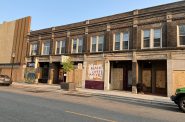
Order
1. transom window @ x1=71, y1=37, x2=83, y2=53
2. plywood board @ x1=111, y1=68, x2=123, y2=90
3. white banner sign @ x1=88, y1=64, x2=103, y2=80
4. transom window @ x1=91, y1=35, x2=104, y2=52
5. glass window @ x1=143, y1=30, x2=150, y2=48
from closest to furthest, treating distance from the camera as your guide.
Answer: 1. glass window @ x1=143, y1=30, x2=150, y2=48
2. plywood board @ x1=111, y1=68, x2=123, y2=90
3. white banner sign @ x1=88, y1=64, x2=103, y2=80
4. transom window @ x1=91, y1=35, x2=104, y2=52
5. transom window @ x1=71, y1=37, x2=83, y2=53

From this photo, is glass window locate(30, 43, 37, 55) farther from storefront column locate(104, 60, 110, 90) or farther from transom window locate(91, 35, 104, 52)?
storefront column locate(104, 60, 110, 90)

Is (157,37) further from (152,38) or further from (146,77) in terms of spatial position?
(146,77)

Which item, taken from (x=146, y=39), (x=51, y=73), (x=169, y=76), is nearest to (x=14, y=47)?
(x=51, y=73)

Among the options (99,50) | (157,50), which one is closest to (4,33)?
(99,50)

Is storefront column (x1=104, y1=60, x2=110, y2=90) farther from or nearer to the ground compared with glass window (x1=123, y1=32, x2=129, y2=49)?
nearer to the ground

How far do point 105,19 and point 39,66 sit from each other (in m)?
14.7

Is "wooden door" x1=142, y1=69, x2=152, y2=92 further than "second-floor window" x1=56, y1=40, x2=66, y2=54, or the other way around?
"second-floor window" x1=56, y1=40, x2=66, y2=54

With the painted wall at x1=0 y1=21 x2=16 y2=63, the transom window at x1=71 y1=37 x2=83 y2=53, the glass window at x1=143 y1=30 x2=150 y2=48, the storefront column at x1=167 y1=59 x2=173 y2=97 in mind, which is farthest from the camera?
the painted wall at x1=0 y1=21 x2=16 y2=63

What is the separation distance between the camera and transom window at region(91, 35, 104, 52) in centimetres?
2659

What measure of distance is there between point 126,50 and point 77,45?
27.0 feet

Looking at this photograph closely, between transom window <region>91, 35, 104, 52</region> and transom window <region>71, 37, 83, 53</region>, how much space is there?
202 centimetres

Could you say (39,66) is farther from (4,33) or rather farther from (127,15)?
(127,15)

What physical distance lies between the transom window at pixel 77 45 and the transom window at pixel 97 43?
2.02 meters

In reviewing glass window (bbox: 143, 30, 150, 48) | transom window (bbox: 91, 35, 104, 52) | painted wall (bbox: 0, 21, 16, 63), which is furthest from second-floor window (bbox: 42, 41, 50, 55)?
→ glass window (bbox: 143, 30, 150, 48)
